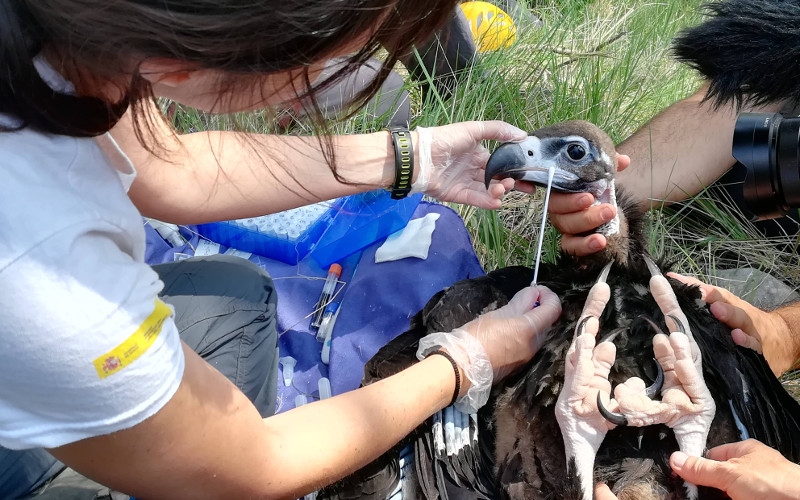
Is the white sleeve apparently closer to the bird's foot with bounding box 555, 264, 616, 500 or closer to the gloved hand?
the gloved hand

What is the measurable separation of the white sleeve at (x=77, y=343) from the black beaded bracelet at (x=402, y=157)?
1.19 m

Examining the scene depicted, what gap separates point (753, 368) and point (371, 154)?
51.6 inches

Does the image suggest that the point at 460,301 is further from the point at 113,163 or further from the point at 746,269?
the point at 746,269

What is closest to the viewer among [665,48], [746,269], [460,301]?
[460,301]

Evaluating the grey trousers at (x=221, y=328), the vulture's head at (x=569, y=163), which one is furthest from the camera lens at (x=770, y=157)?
the grey trousers at (x=221, y=328)

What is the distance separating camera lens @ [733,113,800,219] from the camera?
1.69 m

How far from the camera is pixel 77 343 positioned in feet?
3.44

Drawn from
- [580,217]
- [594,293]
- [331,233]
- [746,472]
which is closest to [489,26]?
[331,233]

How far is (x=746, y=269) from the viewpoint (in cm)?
276

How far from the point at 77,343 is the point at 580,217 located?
158cm

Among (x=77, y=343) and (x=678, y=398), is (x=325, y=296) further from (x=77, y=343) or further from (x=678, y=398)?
(x=77, y=343)

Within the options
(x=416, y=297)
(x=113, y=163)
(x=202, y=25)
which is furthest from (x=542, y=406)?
(x=202, y=25)

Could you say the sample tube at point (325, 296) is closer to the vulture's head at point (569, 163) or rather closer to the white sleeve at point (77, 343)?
the vulture's head at point (569, 163)

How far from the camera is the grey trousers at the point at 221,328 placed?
177 cm
